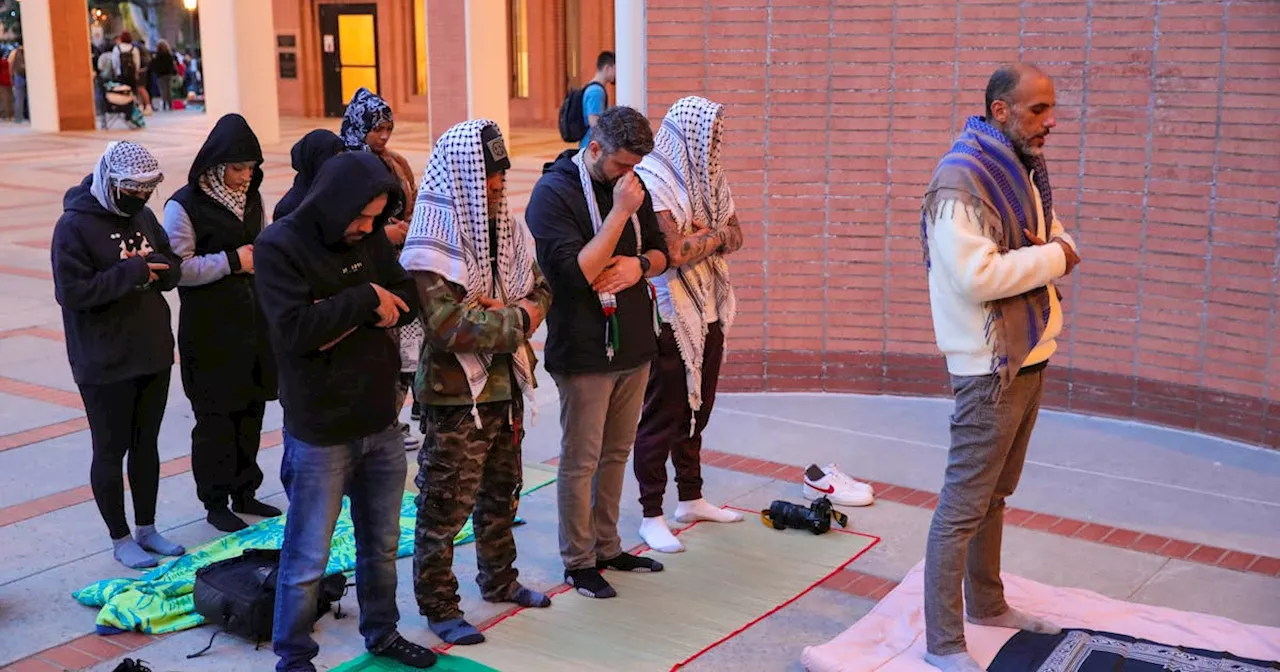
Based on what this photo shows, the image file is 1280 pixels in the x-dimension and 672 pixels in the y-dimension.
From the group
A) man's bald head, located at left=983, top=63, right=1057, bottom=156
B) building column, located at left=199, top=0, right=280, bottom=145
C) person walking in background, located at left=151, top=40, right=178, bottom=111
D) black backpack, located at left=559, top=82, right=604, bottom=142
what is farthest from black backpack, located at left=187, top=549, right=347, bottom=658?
person walking in background, located at left=151, top=40, right=178, bottom=111

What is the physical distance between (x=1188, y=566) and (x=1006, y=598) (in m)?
0.97

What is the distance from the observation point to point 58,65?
24.8 meters

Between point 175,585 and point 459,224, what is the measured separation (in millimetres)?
1798

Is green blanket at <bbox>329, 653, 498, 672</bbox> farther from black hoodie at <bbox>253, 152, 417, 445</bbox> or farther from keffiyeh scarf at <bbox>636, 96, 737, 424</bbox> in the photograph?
keffiyeh scarf at <bbox>636, 96, 737, 424</bbox>

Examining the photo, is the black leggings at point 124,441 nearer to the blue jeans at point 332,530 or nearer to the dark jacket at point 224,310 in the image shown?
the dark jacket at point 224,310

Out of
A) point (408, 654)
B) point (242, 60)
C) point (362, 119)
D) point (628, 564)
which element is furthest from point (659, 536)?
point (242, 60)

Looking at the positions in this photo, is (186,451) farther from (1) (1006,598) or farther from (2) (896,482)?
(1) (1006,598)

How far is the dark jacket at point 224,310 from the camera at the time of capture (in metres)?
5.52

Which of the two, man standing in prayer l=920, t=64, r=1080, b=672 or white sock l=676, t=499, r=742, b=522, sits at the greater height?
man standing in prayer l=920, t=64, r=1080, b=672

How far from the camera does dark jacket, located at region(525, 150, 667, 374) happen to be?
474 cm

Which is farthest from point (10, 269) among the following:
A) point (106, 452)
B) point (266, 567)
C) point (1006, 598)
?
point (1006, 598)

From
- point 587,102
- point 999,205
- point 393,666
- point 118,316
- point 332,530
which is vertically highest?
point 587,102

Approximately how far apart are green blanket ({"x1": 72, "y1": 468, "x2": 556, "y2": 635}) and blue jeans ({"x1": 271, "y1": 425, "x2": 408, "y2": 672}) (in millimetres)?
533

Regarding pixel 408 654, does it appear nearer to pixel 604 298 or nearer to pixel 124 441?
pixel 604 298
